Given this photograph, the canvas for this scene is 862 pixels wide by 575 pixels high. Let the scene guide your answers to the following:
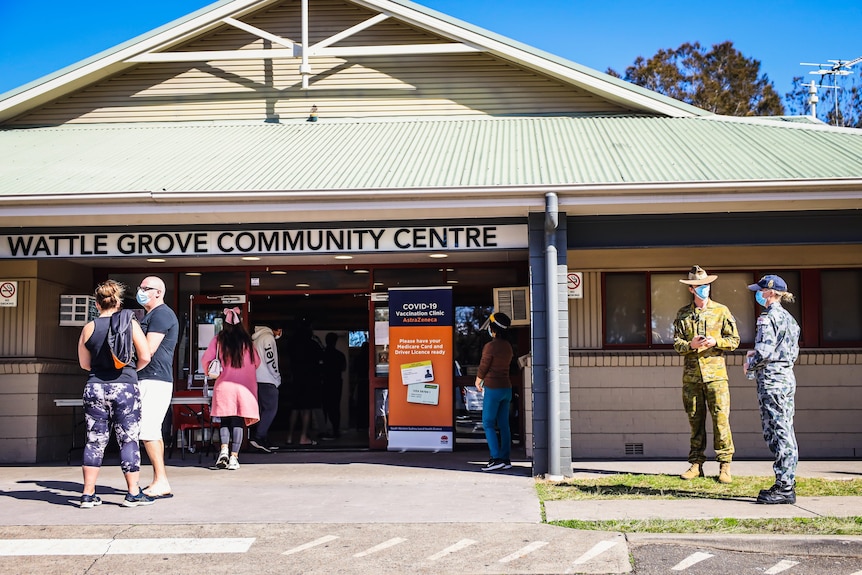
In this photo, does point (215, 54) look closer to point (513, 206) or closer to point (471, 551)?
point (513, 206)

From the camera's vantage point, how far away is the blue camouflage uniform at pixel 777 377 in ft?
25.8

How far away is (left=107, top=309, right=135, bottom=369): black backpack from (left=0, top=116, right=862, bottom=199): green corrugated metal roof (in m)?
2.20

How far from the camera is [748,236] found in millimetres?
9906

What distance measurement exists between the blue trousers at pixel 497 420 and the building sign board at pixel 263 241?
1.61 m

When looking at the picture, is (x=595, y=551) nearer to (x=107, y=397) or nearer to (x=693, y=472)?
(x=693, y=472)

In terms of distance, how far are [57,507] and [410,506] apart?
9.48 feet

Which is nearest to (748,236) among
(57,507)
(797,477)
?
(797,477)

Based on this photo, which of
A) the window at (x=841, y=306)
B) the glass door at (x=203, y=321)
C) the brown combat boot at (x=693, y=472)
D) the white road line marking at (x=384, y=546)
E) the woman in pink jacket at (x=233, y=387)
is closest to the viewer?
the white road line marking at (x=384, y=546)

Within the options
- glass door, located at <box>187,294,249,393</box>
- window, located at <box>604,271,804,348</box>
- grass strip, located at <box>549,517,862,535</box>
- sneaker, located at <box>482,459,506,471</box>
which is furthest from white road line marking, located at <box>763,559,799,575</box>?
glass door, located at <box>187,294,249,393</box>

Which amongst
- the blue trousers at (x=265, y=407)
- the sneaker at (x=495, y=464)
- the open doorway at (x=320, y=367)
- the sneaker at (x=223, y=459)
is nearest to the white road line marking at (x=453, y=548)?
the sneaker at (x=495, y=464)

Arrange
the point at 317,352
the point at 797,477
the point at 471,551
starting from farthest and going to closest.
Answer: the point at 317,352, the point at 797,477, the point at 471,551

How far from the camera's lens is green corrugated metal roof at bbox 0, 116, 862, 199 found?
32.1 feet

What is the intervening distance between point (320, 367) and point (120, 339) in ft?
20.7

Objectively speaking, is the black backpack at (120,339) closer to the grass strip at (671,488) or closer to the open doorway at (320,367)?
the grass strip at (671,488)
